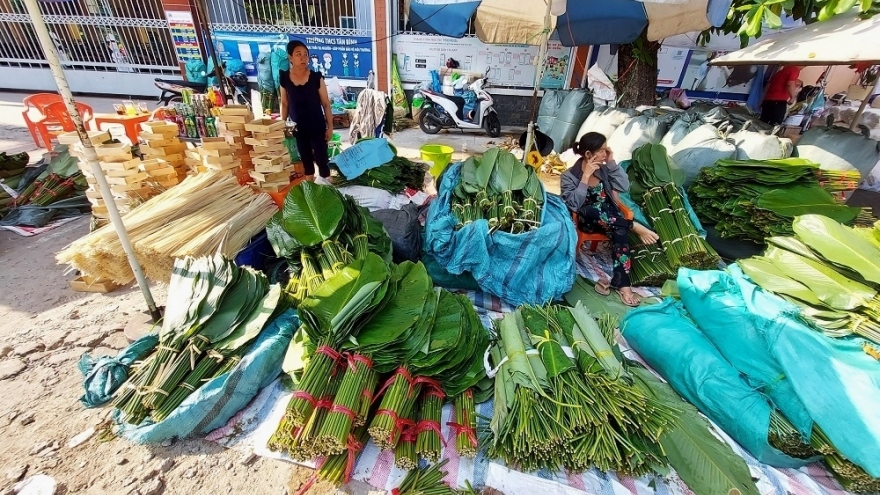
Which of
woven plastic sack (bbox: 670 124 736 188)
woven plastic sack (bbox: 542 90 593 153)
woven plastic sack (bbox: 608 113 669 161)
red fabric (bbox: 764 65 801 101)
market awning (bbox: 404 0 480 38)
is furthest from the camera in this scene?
market awning (bbox: 404 0 480 38)

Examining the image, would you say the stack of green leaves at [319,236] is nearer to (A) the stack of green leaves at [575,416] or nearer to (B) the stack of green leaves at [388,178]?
(B) the stack of green leaves at [388,178]

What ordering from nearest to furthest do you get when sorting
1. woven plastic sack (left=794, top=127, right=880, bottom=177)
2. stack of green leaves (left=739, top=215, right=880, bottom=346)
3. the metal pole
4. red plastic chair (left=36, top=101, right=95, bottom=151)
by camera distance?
the metal pole
stack of green leaves (left=739, top=215, right=880, bottom=346)
woven plastic sack (left=794, top=127, right=880, bottom=177)
red plastic chair (left=36, top=101, right=95, bottom=151)

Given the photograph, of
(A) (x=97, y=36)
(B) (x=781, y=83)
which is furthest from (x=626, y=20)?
(A) (x=97, y=36)

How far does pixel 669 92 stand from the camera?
9062mm

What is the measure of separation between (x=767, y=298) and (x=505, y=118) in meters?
8.36

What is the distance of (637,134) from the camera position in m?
4.71

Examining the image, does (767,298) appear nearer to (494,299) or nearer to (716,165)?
(494,299)

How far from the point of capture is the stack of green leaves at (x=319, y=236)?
2316 millimetres

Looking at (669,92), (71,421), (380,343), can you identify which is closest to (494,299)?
(380,343)

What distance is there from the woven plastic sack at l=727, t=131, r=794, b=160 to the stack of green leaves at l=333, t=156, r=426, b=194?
3456 mm

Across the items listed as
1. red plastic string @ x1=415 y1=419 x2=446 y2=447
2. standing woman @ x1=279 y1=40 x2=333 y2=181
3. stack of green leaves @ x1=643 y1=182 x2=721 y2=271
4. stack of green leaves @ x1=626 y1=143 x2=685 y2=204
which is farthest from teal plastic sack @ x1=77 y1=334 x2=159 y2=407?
stack of green leaves @ x1=626 y1=143 x2=685 y2=204

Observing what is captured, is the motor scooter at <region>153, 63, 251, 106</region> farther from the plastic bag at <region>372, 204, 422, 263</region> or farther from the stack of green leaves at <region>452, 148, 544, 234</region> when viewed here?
the stack of green leaves at <region>452, 148, 544, 234</region>

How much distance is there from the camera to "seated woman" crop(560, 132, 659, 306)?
303cm

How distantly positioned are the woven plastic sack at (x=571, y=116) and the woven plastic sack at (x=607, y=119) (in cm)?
43
